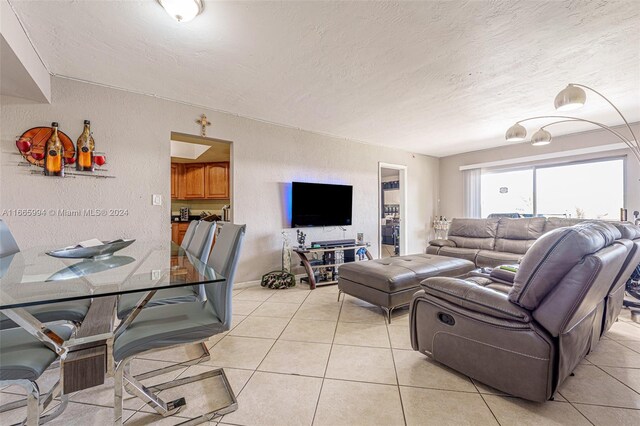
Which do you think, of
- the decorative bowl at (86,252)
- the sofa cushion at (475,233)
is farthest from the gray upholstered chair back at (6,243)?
the sofa cushion at (475,233)

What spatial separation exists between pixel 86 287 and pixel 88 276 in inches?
9.7

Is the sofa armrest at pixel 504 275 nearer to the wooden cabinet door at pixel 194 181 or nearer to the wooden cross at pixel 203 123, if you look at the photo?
the wooden cross at pixel 203 123

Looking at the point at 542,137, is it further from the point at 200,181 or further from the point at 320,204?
the point at 200,181

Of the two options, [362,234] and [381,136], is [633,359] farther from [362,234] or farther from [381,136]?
[381,136]

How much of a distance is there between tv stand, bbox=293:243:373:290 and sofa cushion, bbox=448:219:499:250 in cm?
174

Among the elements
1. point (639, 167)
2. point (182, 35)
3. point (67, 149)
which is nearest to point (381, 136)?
point (182, 35)

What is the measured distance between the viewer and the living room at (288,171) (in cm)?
143

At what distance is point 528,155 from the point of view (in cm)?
507

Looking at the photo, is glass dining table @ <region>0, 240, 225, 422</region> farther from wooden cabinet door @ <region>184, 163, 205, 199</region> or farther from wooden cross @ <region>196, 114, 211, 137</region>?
wooden cabinet door @ <region>184, 163, 205, 199</region>

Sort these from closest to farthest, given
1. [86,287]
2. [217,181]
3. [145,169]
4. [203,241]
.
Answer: [86,287] → [203,241] → [145,169] → [217,181]

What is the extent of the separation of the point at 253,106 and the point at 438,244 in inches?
147

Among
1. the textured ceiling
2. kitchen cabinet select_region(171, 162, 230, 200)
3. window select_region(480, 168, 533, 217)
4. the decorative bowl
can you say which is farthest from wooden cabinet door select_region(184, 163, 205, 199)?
window select_region(480, 168, 533, 217)

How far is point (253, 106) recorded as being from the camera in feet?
11.1

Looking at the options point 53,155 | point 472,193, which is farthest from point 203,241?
point 472,193
